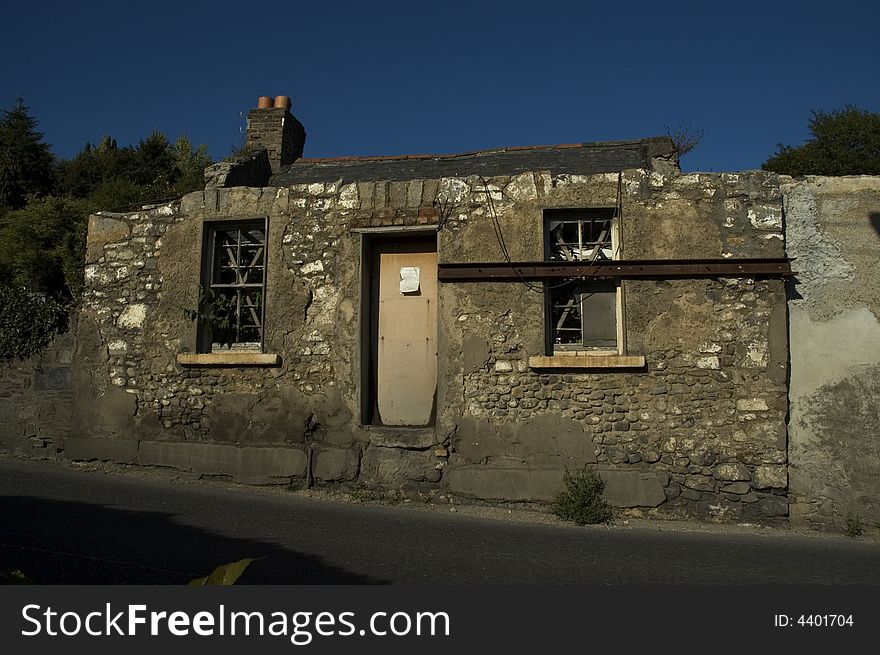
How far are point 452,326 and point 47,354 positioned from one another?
5.49 m

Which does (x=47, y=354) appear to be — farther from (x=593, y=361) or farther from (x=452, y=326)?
(x=593, y=361)

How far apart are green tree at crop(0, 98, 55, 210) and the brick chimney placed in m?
12.9

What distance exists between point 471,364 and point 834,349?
12.5 ft

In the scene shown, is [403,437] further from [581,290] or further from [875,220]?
[875,220]

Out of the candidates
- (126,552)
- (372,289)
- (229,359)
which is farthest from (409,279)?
(126,552)

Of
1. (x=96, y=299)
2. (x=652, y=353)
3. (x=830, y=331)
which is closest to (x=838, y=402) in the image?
(x=830, y=331)

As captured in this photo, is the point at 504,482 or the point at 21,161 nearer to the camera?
the point at 504,482

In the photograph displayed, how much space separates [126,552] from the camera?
14.9 ft

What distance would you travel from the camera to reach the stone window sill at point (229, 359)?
752 centimetres

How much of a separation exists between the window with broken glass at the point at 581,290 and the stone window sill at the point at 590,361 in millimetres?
278

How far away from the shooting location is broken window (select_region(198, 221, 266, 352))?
7.92 meters

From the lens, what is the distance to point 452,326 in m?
7.20

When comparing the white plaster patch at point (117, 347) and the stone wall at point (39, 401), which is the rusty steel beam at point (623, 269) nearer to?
the white plaster patch at point (117, 347)

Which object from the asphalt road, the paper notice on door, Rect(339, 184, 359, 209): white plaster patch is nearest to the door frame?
the paper notice on door
